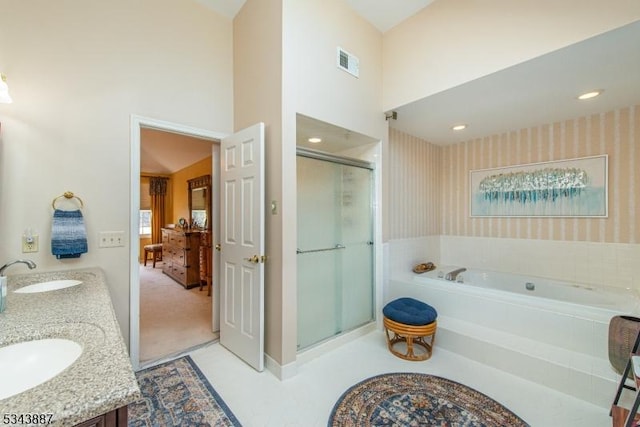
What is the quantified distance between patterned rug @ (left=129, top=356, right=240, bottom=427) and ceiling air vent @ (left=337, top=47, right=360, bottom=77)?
2925mm

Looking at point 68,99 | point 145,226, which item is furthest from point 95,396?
point 145,226

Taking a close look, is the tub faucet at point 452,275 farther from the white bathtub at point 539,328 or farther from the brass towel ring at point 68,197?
the brass towel ring at point 68,197

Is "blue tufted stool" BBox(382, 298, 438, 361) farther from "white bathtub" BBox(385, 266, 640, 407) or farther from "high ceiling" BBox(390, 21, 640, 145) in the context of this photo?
"high ceiling" BBox(390, 21, 640, 145)

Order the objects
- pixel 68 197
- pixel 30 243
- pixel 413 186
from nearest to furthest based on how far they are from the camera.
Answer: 1. pixel 30 243
2. pixel 68 197
3. pixel 413 186

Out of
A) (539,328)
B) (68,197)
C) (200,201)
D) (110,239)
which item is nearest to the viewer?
(68,197)

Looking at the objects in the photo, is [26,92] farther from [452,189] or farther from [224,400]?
[452,189]

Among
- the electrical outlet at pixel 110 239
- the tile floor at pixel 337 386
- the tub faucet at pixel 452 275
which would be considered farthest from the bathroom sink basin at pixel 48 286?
the tub faucet at pixel 452 275

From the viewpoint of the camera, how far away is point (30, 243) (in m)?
1.80

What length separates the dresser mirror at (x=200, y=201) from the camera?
4996 millimetres

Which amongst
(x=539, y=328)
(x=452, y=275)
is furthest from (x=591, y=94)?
(x=452, y=275)

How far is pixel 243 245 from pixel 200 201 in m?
3.62

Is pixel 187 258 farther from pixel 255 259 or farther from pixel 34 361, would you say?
pixel 34 361

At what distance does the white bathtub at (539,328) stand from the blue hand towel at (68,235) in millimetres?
2920

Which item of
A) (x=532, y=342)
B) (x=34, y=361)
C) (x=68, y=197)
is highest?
(x=68, y=197)
